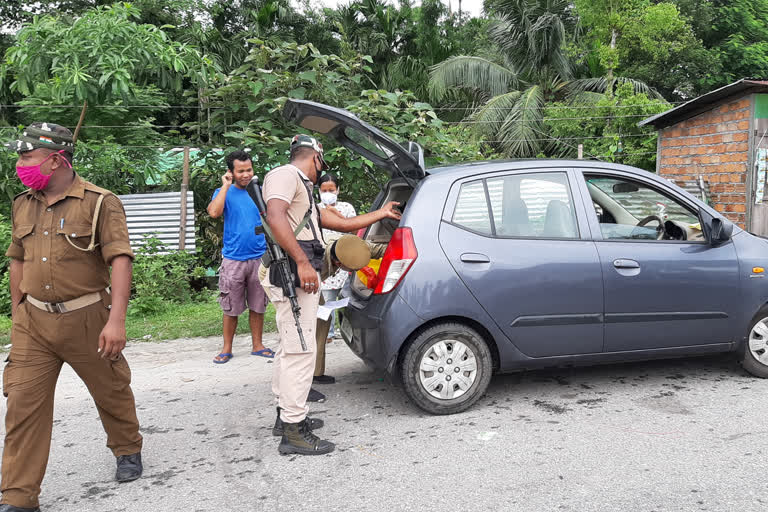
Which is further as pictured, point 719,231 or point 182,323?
point 182,323

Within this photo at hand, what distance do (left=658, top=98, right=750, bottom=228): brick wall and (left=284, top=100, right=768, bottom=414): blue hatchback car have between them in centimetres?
639

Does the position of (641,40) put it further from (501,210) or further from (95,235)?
(95,235)

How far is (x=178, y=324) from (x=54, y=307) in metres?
4.00

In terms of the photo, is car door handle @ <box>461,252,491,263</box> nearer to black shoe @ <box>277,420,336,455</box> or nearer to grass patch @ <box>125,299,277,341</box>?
black shoe @ <box>277,420,336,455</box>

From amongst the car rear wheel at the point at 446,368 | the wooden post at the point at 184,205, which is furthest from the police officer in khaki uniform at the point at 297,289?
A: the wooden post at the point at 184,205

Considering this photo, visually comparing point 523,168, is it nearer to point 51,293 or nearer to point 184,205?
point 51,293

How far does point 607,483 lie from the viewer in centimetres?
318

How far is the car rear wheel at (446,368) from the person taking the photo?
4047 millimetres

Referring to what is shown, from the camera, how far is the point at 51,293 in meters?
3.09

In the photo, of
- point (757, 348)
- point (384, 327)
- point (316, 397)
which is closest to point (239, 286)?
point (316, 397)

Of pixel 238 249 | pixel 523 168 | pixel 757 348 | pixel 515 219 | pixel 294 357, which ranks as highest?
pixel 523 168

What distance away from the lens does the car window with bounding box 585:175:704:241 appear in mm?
4539

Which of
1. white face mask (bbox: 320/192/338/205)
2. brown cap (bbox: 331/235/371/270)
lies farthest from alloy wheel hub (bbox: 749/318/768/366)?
white face mask (bbox: 320/192/338/205)

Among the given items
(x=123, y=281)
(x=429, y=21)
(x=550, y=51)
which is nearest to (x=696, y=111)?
(x=123, y=281)
